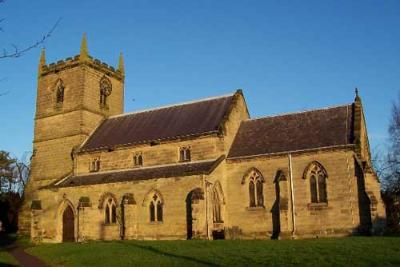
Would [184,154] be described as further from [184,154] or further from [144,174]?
[144,174]

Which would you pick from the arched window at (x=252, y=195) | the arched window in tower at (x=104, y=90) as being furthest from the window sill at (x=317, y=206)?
the arched window in tower at (x=104, y=90)

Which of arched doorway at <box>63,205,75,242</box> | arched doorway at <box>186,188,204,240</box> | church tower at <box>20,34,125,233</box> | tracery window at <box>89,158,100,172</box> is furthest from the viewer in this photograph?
church tower at <box>20,34,125,233</box>

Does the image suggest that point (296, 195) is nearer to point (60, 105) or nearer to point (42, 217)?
point (42, 217)

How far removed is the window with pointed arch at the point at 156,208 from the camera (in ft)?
107

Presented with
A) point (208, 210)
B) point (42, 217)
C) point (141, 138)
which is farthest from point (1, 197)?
point (208, 210)

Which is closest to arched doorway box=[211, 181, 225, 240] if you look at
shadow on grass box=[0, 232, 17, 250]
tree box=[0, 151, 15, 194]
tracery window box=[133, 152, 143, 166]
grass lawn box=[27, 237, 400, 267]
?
grass lawn box=[27, 237, 400, 267]

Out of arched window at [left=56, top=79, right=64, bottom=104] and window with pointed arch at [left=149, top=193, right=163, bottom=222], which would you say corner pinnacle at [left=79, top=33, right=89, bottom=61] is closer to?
arched window at [left=56, top=79, right=64, bottom=104]

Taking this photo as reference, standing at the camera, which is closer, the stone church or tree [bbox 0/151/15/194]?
the stone church

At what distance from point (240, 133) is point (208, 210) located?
8.74m

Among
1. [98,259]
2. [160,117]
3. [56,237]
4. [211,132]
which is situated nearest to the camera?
[98,259]

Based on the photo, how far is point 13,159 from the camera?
62.8m

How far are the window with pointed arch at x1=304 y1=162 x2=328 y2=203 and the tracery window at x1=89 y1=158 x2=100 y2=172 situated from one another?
18.3m

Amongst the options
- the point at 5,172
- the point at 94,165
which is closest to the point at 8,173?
the point at 5,172

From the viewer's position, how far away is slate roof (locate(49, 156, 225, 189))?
31984 mm
